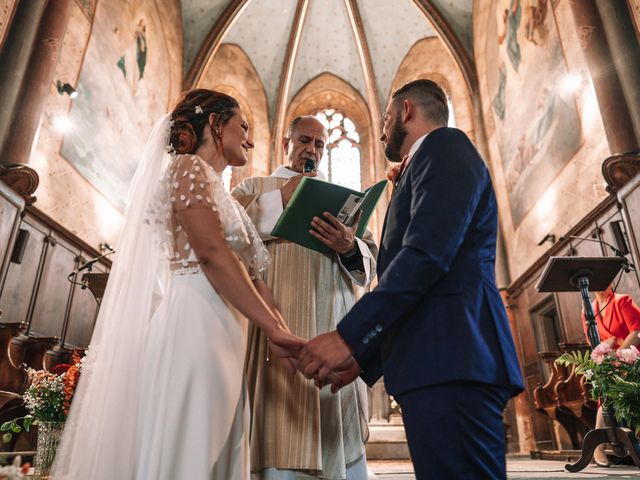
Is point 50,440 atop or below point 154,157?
below

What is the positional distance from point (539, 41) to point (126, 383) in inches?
366

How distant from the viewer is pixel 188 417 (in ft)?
5.36

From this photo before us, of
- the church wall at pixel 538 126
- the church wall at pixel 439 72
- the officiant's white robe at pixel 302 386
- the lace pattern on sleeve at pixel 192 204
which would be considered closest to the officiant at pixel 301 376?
the officiant's white robe at pixel 302 386

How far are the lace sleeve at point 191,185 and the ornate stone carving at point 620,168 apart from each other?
5461mm

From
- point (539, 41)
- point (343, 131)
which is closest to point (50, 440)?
point (539, 41)

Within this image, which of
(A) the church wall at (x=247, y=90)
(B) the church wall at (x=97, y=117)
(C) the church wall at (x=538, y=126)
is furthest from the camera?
(A) the church wall at (x=247, y=90)

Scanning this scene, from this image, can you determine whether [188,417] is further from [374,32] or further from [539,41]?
[374,32]

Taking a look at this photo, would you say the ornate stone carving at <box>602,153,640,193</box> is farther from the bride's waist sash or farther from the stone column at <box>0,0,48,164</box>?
the stone column at <box>0,0,48,164</box>

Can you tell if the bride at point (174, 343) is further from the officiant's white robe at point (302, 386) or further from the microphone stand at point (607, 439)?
the microphone stand at point (607, 439)

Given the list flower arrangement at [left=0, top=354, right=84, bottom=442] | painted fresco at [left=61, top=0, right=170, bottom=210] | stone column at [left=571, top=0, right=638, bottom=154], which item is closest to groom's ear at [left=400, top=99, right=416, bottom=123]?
flower arrangement at [left=0, top=354, right=84, bottom=442]

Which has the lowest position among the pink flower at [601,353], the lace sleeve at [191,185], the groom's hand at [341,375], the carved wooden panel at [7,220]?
the groom's hand at [341,375]

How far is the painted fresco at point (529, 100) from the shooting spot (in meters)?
8.04

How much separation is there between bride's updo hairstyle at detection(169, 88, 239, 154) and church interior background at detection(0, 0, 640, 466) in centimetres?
368

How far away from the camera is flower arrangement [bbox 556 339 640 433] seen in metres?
3.85
